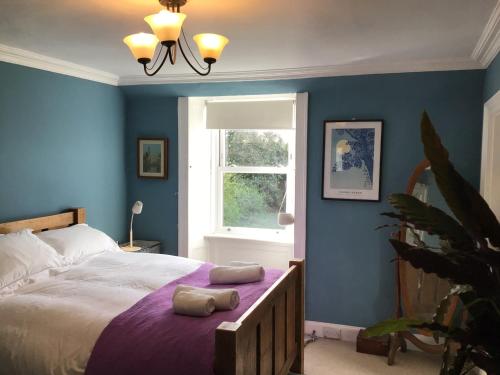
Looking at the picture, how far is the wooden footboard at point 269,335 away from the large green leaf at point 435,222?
32.5 inches

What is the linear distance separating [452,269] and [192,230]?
3.43m

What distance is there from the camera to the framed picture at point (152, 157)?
4426mm

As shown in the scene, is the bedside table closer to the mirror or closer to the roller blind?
the roller blind

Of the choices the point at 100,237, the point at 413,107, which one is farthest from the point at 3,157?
the point at 413,107

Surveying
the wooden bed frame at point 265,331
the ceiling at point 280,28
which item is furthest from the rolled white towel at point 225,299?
the ceiling at point 280,28

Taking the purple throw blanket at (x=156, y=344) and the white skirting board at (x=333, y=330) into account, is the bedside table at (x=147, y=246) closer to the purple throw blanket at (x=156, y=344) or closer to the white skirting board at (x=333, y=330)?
the white skirting board at (x=333, y=330)

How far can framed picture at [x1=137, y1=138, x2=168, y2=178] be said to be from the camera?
4.43 m

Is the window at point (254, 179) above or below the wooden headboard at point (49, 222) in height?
above

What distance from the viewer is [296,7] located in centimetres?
222

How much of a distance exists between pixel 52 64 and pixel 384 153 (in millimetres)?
2788

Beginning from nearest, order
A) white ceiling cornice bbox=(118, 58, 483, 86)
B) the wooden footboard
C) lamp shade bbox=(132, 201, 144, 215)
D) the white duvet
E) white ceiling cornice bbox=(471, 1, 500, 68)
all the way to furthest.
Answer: the wooden footboard, the white duvet, white ceiling cornice bbox=(471, 1, 500, 68), white ceiling cornice bbox=(118, 58, 483, 86), lamp shade bbox=(132, 201, 144, 215)

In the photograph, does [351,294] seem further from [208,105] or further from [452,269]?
[452,269]

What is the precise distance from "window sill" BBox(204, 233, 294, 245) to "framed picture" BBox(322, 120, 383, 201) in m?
0.83

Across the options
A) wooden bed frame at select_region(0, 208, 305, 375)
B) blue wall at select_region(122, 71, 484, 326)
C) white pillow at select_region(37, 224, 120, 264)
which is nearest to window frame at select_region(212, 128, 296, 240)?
blue wall at select_region(122, 71, 484, 326)
